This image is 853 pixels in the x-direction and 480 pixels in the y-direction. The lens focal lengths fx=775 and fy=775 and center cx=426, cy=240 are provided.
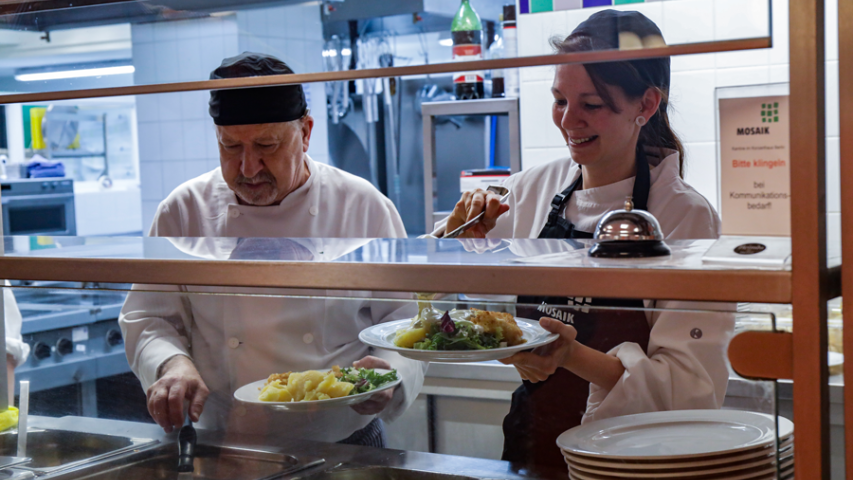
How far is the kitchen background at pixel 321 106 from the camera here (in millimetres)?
736

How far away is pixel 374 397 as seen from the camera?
0.82 meters

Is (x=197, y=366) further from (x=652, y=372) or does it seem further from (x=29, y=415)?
(x=652, y=372)

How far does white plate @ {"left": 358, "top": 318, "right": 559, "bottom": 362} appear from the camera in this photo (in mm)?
716

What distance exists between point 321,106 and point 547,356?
291 cm

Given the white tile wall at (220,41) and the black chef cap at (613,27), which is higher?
the white tile wall at (220,41)

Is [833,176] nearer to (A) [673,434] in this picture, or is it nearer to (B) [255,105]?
(A) [673,434]

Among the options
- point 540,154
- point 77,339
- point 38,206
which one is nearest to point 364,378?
point 77,339

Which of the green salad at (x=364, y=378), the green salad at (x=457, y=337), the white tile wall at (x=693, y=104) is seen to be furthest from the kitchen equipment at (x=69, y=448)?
the white tile wall at (x=693, y=104)

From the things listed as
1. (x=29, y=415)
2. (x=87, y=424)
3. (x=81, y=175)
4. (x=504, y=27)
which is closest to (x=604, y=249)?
(x=504, y=27)

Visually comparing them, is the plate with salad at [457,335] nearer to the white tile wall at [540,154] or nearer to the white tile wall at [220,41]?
the white tile wall at [220,41]

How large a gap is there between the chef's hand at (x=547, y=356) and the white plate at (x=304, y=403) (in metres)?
0.13

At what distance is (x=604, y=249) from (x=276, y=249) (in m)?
0.38

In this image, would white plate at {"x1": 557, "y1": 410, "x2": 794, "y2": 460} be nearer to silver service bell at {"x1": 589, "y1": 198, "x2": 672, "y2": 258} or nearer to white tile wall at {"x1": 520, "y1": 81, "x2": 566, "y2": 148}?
silver service bell at {"x1": 589, "y1": 198, "x2": 672, "y2": 258}

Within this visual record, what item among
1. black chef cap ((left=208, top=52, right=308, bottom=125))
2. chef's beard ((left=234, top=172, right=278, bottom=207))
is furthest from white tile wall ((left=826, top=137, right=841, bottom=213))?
chef's beard ((left=234, top=172, right=278, bottom=207))
